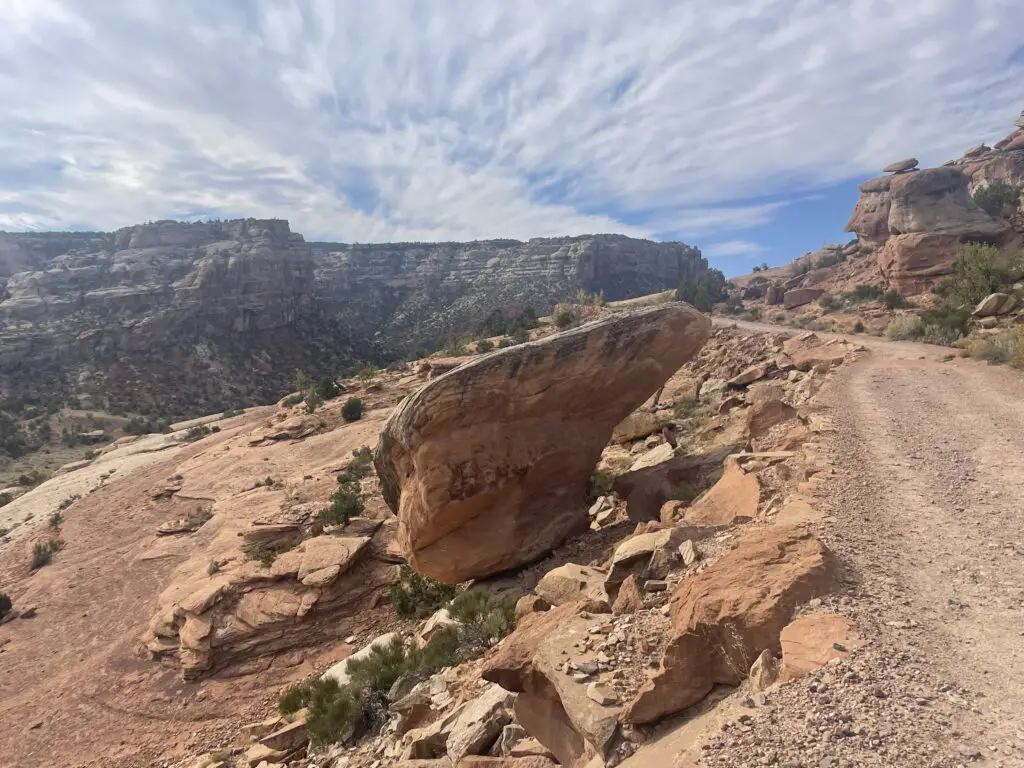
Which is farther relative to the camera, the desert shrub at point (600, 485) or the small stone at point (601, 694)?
the desert shrub at point (600, 485)

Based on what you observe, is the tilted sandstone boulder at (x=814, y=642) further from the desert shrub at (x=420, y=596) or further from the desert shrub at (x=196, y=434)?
the desert shrub at (x=196, y=434)

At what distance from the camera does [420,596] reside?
13031 millimetres

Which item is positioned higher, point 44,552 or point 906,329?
point 906,329

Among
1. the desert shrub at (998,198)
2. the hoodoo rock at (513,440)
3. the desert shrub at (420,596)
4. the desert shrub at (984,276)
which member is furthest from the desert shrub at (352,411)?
the desert shrub at (998,198)

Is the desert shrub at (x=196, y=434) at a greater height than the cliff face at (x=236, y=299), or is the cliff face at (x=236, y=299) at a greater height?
the cliff face at (x=236, y=299)

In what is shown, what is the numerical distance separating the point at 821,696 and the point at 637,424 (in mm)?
14597

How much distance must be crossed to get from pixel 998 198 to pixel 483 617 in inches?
2306

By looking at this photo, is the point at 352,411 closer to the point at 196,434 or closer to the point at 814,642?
the point at 196,434

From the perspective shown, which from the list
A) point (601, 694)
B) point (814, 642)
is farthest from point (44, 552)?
point (814, 642)

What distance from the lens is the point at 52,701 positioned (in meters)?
13.0

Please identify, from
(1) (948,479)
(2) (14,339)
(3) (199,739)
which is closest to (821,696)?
(1) (948,479)

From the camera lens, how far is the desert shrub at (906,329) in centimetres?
2312

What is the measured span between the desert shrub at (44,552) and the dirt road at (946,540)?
89.7 ft

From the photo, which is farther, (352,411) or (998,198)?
(998,198)
